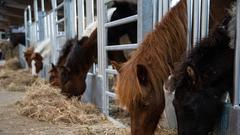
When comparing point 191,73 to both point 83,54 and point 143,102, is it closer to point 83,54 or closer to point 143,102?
point 143,102

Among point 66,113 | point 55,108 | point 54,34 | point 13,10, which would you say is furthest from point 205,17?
point 13,10

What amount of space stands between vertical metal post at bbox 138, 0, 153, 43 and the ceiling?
23.0 feet

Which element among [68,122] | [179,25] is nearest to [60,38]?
[68,122]

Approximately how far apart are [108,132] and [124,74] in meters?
0.82

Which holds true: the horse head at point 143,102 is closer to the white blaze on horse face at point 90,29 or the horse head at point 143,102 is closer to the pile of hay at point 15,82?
the white blaze on horse face at point 90,29

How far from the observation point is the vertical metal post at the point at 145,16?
9.50ft

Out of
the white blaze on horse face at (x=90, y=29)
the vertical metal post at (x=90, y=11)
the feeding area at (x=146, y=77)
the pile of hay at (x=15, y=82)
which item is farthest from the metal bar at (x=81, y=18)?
the pile of hay at (x=15, y=82)

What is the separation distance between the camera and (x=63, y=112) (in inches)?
146

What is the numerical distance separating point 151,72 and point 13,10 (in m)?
11.6

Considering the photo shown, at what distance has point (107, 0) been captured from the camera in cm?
385

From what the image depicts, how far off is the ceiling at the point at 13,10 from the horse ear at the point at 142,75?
25.3 ft

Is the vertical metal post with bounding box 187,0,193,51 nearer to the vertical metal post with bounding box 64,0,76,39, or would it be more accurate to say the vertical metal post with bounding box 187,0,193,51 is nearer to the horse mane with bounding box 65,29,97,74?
the horse mane with bounding box 65,29,97,74

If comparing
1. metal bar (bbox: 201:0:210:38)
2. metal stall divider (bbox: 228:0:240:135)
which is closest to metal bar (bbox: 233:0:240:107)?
metal stall divider (bbox: 228:0:240:135)

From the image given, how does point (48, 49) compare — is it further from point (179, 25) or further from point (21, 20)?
point (21, 20)
